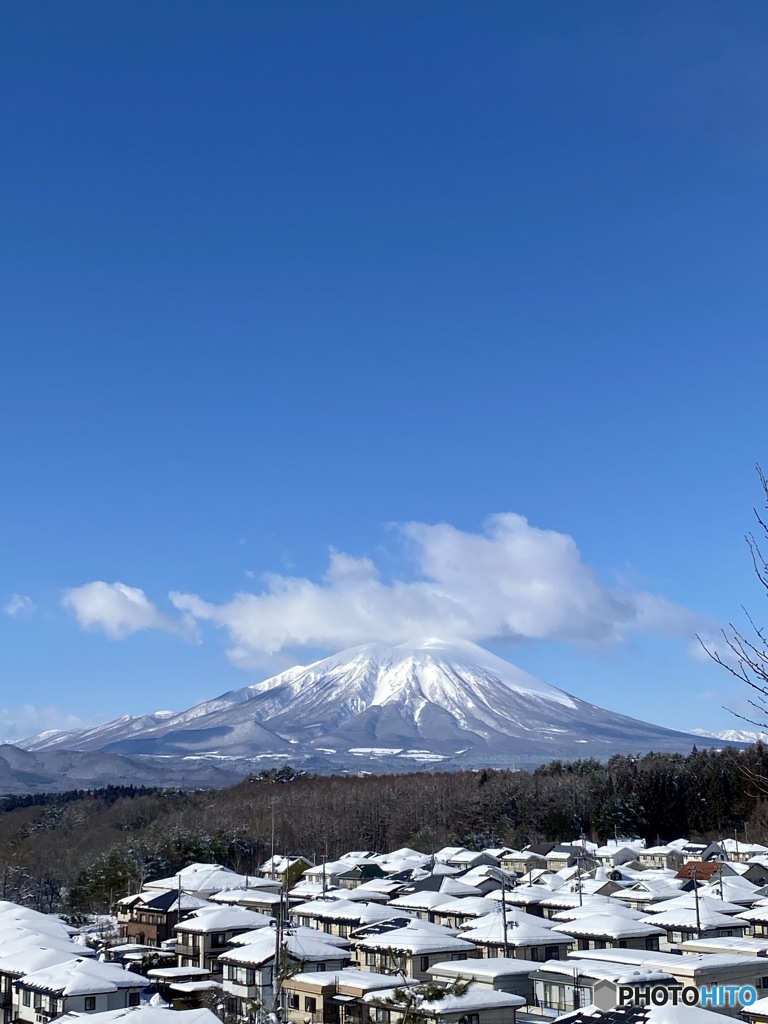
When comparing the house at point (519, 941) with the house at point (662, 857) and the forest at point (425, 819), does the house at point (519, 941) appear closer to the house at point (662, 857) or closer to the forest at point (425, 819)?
the house at point (662, 857)

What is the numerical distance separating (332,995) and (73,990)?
446cm

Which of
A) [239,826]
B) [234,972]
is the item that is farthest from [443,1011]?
[239,826]

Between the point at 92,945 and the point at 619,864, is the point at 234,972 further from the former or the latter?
the point at 619,864

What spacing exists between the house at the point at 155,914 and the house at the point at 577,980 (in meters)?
13.5

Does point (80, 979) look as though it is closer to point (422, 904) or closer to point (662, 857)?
point (422, 904)

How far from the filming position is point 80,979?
57.1 feet

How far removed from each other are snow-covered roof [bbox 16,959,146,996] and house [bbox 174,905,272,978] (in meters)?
5.04

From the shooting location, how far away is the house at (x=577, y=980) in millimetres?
16438

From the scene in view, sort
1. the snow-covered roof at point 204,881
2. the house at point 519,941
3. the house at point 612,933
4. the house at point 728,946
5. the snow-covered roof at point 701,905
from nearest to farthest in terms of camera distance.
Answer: the house at point 728,946 → the house at point 519,941 → the house at point 612,933 → the snow-covered roof at point 701,905 → the snow-covered roof at point 204,881

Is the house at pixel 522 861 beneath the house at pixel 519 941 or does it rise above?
beneath

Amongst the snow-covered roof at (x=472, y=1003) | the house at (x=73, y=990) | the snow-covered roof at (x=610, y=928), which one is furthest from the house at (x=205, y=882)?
the snow-covered roof at (x=472, y=1003)

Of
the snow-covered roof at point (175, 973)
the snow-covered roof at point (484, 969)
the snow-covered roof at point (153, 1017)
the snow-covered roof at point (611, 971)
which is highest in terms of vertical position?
the snow-covered roof at point (153, 1017)

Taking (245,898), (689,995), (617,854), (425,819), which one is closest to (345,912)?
(245,898)

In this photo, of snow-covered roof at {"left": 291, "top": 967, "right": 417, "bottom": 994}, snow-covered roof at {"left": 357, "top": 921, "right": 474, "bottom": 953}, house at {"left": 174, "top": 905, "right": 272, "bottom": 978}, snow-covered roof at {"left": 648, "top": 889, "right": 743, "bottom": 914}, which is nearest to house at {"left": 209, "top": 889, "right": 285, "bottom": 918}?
house at {"left": 174, "top": 905, "right": 272, "bottom": 978}
